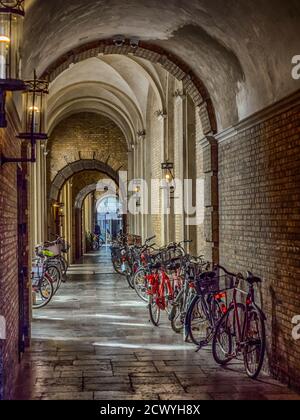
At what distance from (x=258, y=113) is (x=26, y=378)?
3889mm

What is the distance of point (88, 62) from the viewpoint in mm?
17844

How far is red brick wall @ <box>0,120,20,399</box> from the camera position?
213 inches

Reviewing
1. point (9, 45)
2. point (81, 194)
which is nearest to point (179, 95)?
point (9, 45)

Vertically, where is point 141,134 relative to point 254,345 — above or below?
above

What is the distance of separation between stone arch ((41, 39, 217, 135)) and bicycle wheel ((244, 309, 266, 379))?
365 cm

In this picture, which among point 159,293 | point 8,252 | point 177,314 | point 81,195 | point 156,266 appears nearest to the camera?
point 8,252

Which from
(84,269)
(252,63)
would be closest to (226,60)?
(252,63)

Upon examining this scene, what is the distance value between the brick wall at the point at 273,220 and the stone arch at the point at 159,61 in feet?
4.60

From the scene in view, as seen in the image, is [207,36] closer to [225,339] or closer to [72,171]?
[225,339]

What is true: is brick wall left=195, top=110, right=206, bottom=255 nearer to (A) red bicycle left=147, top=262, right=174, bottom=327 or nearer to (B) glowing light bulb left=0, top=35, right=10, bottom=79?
(A) red bicycle left=147, top=262, right=174, bottom=327

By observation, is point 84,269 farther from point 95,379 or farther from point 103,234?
point 103,234

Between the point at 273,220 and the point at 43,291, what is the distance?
6.98 meters

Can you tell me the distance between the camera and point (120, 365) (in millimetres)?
7457

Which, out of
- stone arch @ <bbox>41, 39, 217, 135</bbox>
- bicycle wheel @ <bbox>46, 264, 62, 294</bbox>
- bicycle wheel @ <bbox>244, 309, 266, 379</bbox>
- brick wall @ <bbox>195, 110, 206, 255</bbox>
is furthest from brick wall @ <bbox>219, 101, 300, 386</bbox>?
bicycle wheel @ <bbox>46, 264, 62, 294</bbox>
